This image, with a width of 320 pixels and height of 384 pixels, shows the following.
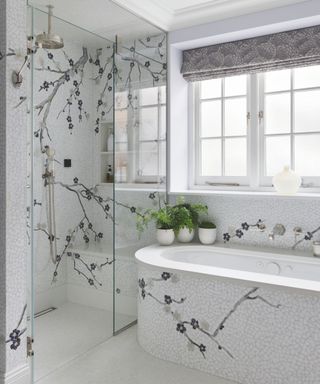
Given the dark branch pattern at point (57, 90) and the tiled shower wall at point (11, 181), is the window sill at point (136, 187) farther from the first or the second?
the tiled shower wall at point (11, 181)

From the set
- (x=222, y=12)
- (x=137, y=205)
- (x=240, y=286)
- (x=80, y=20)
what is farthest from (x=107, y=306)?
(x=222, y=12)

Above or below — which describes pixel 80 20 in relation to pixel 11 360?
above

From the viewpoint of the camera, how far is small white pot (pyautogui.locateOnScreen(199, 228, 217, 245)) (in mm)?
3203

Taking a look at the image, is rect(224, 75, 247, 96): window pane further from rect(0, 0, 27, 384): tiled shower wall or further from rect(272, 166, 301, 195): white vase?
rect(0, 0, 27, 384): tiled shower wall

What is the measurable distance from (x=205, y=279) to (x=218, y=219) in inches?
40.0

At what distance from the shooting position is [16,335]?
210 centimetres

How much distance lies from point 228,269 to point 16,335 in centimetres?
132

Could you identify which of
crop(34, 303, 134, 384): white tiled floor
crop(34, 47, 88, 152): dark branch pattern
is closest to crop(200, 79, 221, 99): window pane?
crop(34, 47, 88, 152): dark branch pattern

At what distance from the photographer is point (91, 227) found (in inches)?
131

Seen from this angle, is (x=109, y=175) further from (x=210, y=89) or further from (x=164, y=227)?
(x=210, y=89)

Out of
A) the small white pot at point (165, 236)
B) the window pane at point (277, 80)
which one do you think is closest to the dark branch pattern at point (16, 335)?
the small white pot at point (165, 236)

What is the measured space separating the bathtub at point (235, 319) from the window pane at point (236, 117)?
1.19 metres

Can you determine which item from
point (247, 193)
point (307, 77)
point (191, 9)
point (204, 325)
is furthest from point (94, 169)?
point (307, 77)

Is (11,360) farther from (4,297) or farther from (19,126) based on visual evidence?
(19,126)
